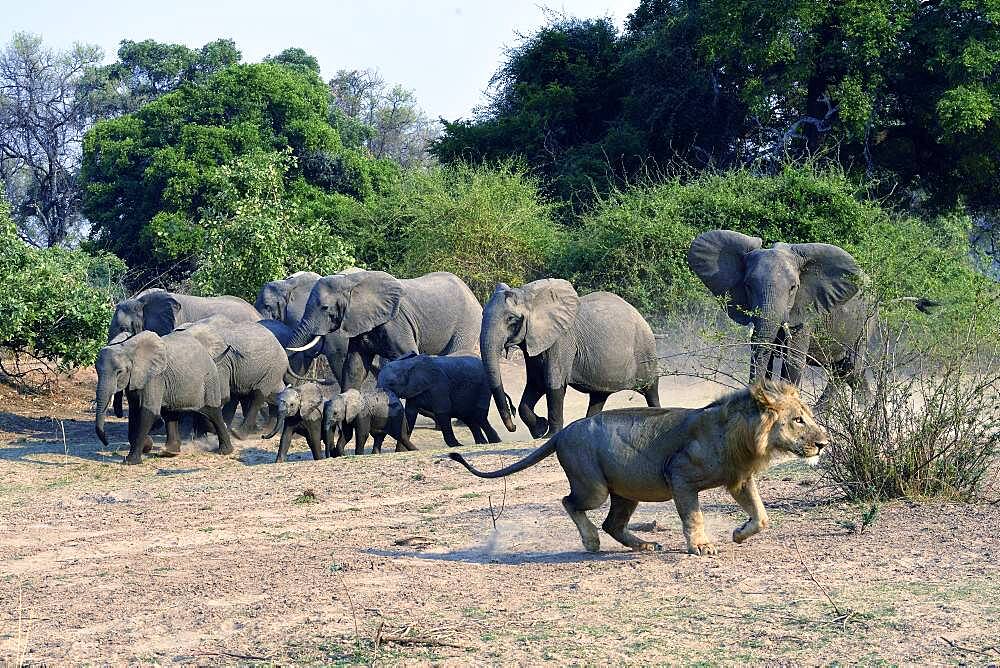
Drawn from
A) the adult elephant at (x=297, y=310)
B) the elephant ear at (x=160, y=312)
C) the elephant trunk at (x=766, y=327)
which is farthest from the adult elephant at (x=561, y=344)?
the elephant ear at (x=160, y=312)

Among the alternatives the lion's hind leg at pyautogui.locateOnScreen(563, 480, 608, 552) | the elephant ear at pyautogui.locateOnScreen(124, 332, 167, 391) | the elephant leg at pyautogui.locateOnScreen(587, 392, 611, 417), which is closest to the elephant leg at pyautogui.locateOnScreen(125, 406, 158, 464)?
the elephant ear at pyautogui.locateOnScreen(124, 332, 167, 391)

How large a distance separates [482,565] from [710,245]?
315 inches

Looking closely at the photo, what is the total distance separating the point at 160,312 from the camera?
1836 cm

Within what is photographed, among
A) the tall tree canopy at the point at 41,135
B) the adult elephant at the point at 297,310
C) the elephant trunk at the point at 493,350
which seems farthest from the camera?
the tall tree canopy at the point at 41,135

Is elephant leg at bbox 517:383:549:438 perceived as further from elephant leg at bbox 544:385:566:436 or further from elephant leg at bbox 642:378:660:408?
A: elephant leg at bbox 642:378:660:408

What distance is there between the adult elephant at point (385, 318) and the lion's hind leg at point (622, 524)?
9.73 meters

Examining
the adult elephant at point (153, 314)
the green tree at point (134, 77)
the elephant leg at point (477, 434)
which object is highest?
the green tree at point (134, 77)

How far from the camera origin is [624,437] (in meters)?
7.86

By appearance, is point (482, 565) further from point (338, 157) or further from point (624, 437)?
point (338, 157)

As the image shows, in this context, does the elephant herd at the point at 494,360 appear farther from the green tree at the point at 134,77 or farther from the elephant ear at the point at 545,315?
the green tree at the point at 134,77

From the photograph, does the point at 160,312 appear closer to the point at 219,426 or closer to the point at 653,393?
the point at 219,426

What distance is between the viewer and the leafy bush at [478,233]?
25.8 metres

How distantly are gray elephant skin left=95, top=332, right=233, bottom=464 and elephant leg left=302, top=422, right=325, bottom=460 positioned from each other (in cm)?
135

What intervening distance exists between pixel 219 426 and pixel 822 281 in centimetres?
684
